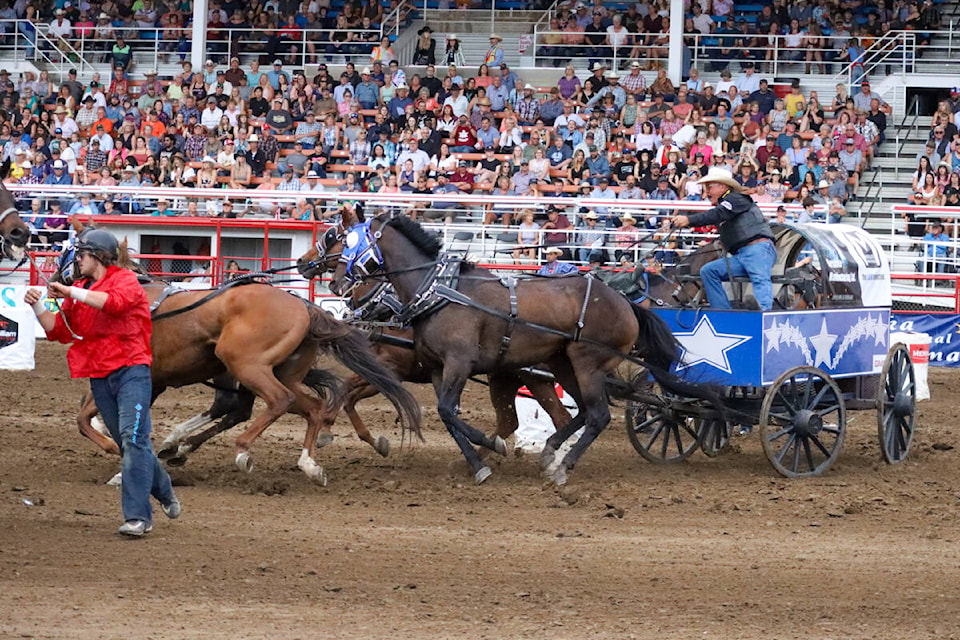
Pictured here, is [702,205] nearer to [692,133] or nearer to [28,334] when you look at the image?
[692,133]

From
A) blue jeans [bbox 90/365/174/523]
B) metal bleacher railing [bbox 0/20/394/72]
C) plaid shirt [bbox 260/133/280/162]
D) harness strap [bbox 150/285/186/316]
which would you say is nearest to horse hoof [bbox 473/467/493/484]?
harness strap [bbox 150/285/186/316]

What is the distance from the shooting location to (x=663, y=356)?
10.5 meters

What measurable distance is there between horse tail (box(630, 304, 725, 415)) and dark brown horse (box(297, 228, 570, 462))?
98 cm

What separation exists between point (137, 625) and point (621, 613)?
85.1 inches

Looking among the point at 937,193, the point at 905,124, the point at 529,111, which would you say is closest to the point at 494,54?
the point at 529,111

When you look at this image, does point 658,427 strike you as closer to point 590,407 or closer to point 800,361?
point 590,407

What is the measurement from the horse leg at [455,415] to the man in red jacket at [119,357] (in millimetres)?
2787

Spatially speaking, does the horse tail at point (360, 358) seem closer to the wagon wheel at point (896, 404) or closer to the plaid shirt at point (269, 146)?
the wagon wheel at point (896, 404)

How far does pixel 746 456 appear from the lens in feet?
38.5

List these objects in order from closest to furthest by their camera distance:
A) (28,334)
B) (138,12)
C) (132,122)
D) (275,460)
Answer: (275,460) → (28,334) → (132,122) → (138,12)

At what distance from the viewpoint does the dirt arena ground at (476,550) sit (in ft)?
20.7

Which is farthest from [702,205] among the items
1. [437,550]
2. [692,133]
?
[437,550]

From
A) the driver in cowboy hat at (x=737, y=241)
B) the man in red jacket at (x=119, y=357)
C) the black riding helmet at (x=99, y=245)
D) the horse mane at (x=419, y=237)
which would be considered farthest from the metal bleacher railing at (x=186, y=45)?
the man in red jacket at (x=119, y=357)

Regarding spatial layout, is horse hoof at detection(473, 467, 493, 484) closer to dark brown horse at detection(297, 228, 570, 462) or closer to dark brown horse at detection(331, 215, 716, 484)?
dark brown horse at detection(331, 215, 716, 484)
